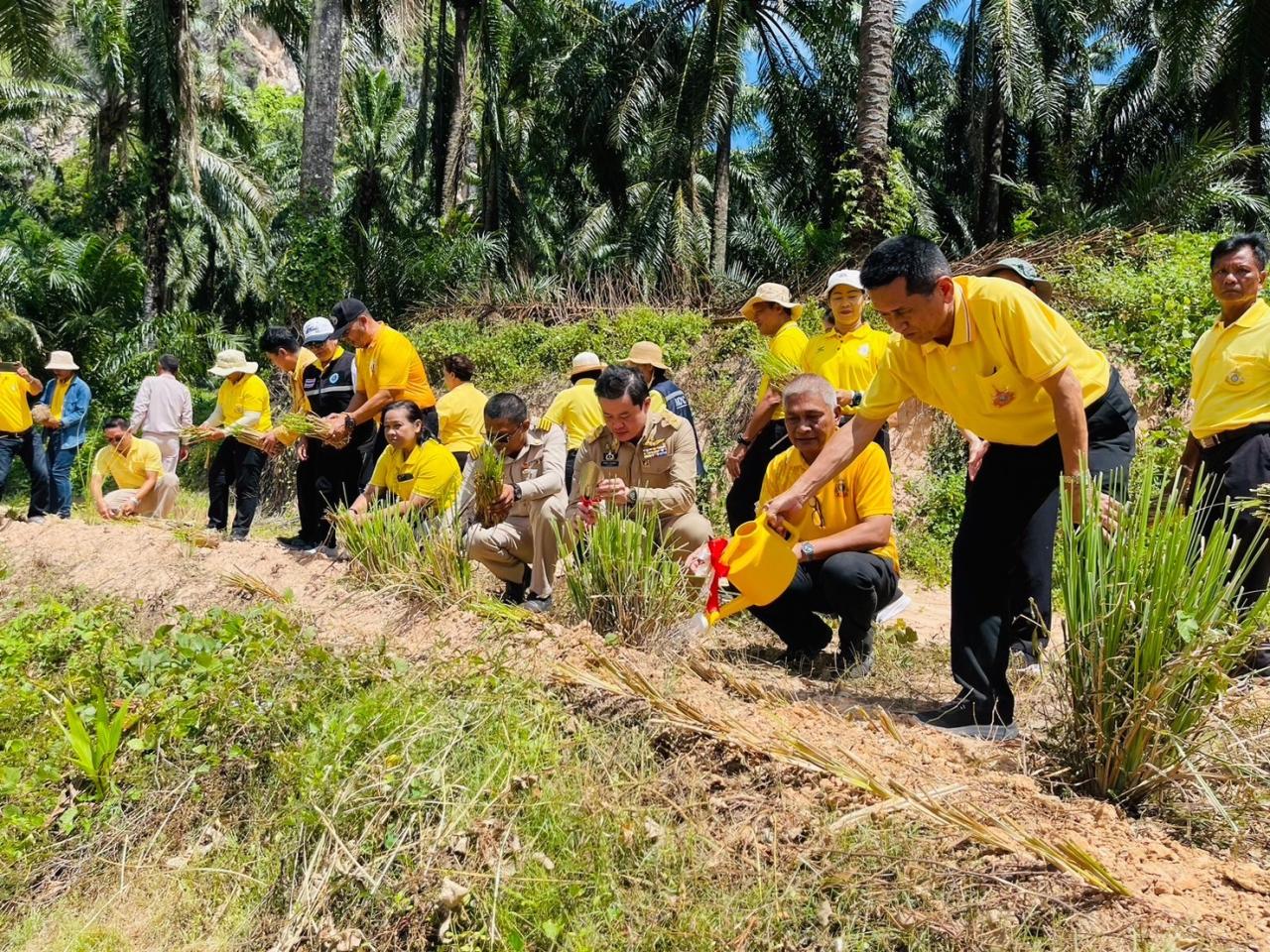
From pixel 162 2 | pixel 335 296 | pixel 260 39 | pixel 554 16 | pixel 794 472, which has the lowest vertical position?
pixel 794 472

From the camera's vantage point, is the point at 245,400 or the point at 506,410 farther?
the point at 245,400

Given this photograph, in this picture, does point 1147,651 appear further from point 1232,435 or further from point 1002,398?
point 1232,435

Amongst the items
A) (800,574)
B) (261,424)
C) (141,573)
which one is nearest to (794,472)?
(800,574)

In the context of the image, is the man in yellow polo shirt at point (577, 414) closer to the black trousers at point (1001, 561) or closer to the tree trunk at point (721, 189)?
the black trousers at point (1001, 561)

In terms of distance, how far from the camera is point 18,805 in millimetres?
2986

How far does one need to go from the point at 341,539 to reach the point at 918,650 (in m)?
2.90

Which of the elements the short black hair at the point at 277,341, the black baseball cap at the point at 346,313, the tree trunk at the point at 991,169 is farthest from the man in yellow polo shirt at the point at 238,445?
the tree trunk at the point at 991,169

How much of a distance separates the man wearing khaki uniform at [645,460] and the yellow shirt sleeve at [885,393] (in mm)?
1327

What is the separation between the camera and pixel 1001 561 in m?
3.05

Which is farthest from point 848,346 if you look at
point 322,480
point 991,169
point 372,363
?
point 991,169

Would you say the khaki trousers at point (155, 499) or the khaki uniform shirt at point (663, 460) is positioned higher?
the khaki uniform shirt at point (663, 460)

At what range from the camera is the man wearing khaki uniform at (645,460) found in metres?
4.54

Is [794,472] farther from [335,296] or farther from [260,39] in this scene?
[260,39]

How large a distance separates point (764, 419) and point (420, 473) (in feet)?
6.53
